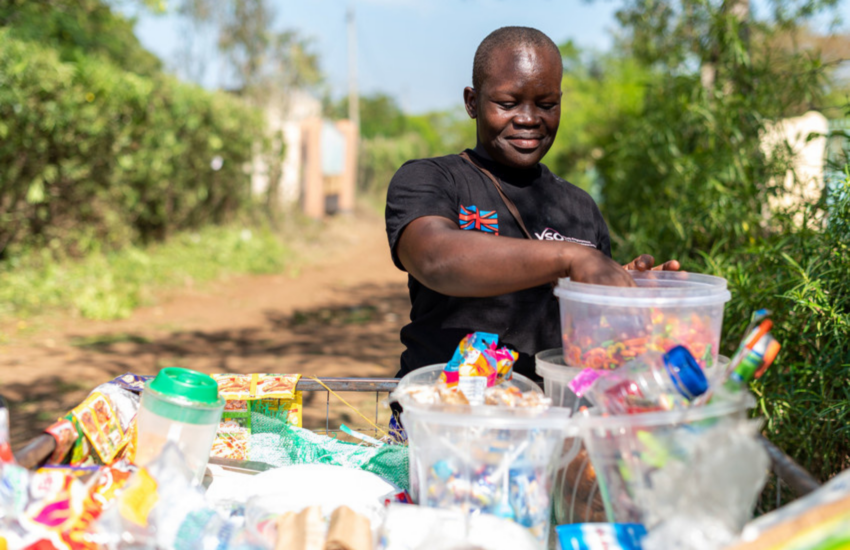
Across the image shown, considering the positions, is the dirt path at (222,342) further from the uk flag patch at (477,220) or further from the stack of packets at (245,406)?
the uk flag patch at (477,220)

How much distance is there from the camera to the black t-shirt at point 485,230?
1939mm

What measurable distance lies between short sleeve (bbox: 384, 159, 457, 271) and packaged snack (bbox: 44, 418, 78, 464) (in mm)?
852

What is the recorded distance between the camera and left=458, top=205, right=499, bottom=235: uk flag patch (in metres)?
1.94

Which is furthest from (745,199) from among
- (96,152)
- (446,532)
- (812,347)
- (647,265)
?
(96,152)

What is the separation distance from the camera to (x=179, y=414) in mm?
1525

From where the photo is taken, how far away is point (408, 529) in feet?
4.45

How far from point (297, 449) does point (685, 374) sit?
1145 millimetres

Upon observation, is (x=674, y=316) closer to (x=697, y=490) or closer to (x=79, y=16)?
(x=697, y=490)

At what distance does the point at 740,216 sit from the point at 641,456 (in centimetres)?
356

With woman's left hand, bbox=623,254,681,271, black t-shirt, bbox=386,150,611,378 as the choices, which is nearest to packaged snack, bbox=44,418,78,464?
black t-shirt, bbox=386,150,611,378

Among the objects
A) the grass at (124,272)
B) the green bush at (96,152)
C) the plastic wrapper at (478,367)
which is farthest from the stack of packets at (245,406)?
the green bush at (96,152)

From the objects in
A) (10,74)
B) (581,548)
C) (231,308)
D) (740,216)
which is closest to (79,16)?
(10,74)

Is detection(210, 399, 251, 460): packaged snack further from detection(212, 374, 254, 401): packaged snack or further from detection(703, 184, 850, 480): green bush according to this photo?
detection(703, 184, 850, 480): green bush

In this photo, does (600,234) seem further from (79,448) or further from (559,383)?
(79,448)
